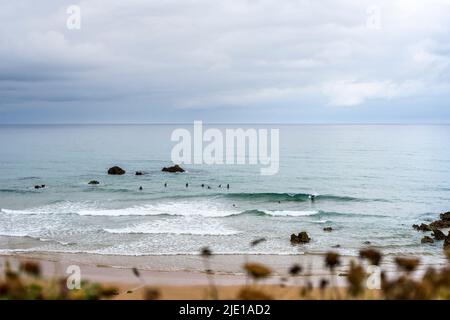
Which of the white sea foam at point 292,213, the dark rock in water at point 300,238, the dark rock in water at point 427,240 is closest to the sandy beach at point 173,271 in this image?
the dark rock in water at point 300,238

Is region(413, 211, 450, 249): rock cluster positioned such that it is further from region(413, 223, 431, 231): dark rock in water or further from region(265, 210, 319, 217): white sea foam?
region(265, 210, 319, 217): white sea foam

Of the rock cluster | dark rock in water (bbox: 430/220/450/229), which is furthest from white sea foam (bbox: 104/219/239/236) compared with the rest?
dark rock in water (bbox: 430/220/450/229)

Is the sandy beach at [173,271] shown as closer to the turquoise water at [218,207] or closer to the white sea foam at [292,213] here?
the turquoise water at [218,207]

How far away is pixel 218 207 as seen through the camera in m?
31.1

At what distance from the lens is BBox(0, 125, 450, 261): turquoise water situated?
20891 mm

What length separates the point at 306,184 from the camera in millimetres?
42125

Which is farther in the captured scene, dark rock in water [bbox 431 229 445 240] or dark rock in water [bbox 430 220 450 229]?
dark rock in water [bbox 430 220 450 229]

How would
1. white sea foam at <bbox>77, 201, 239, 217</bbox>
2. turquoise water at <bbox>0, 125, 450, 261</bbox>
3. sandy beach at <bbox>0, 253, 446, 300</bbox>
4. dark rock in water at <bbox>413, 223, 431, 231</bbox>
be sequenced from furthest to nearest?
1. white sea foam at <bbox>77, 201, 239, 217</bbox>
2. dark rock in water at <bbox>413, 223, 431, 231</bbox>
3. turquoise water at <bbox>0, 125, 450, 261</bbox>
4. sandy beach at <bbox>0, 253, 446, 300</bbox>

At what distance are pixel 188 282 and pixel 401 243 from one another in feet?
36.4

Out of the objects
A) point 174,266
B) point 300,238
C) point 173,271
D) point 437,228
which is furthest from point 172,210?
point 437,228

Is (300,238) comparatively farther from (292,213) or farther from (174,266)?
(292,213)

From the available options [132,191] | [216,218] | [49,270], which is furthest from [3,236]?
[132,191]

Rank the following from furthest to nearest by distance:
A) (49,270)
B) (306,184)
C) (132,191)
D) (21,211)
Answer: (306,184)
(132,191)
(21,211)
(49,270)
